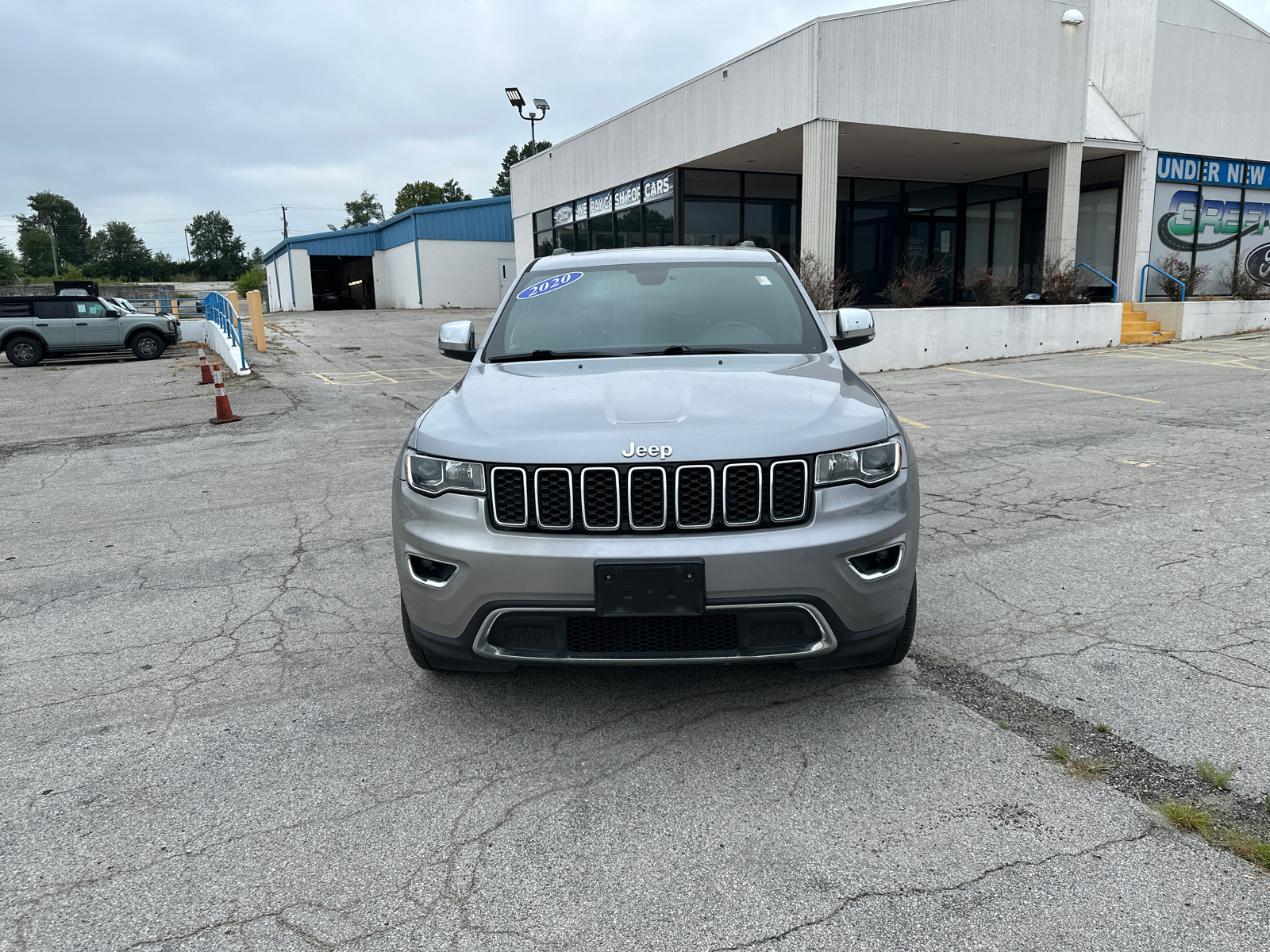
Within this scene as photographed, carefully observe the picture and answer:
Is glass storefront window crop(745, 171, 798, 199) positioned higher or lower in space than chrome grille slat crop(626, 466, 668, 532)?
Result: higher

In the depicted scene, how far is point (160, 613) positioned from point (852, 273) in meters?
22.8

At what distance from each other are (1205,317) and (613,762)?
21.8 metres

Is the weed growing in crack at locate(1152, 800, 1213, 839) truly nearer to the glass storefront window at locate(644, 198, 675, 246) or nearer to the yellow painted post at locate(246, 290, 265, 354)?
the glass storefront window at locate(644, 198, 675, 246)

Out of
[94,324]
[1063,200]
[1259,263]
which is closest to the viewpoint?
[1063,200]

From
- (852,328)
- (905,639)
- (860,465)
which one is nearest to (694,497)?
(860,465)

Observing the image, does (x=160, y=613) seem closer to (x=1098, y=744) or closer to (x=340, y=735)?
(x=340, y=735)

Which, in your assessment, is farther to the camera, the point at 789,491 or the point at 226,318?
the point at 226,318

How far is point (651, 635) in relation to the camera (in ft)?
9.69

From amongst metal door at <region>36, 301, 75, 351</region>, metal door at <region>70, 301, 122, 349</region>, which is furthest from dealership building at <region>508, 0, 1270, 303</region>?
metal door at <region>36, 301, 75, 351</region>

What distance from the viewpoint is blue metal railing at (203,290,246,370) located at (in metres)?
17.7

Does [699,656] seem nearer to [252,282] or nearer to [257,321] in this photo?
[257,321]

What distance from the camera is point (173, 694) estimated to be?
369 centimetres

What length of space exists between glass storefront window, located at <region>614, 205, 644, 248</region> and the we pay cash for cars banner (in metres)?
12.6

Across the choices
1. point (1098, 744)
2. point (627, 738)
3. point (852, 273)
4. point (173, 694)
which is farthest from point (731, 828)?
point (852, 273)
